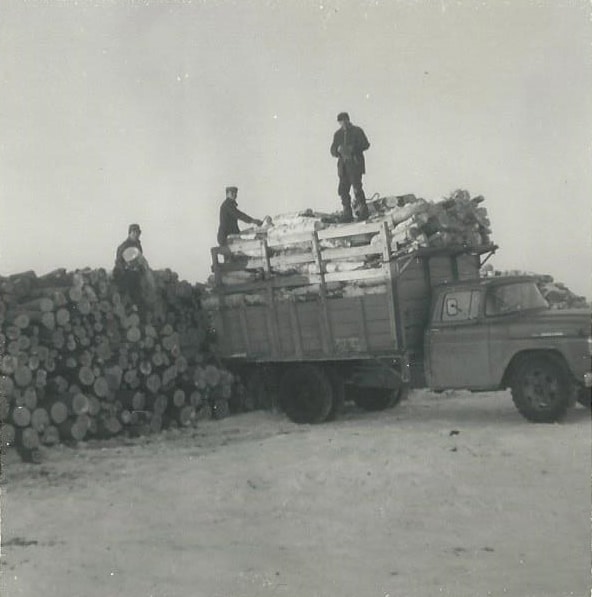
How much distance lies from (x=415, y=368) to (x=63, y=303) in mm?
4476

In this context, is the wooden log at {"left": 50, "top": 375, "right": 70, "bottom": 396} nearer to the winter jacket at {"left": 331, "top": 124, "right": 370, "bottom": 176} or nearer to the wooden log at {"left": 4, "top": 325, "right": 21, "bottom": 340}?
the wooden log at {"left": 4, "top": 325, "right": 21, "bottom": 340}

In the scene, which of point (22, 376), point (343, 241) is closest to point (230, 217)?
point (343, 241)

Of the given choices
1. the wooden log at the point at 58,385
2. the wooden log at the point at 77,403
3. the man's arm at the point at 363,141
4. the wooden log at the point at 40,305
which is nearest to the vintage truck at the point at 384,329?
the man's arm at the point at 363,141

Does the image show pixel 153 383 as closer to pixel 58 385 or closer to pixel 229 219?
pixel 58 385

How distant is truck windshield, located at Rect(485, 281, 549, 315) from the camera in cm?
985

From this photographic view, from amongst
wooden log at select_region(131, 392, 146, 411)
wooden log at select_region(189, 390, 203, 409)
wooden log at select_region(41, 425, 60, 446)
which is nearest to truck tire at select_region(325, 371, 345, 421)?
wooden log at select_region(189, 390, 203, 409)

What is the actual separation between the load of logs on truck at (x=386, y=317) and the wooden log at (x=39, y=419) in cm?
359

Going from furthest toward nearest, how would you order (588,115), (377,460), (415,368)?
(415,368) < (377,460) < (588,115)

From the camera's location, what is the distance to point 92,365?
1004cm

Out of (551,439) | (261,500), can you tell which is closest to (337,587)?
(261,500)

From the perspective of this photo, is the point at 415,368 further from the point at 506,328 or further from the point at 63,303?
the point at 63,303

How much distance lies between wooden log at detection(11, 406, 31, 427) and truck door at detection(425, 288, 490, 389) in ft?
15.9

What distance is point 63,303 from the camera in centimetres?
966

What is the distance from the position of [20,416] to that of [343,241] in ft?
15.5
